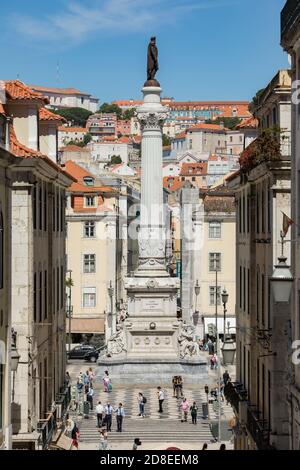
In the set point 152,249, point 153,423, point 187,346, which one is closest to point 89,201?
point 152,249

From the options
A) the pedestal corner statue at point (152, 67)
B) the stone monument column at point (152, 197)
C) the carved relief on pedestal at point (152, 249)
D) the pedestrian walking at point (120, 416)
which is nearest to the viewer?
the pedestrian walking at point (120, 416)

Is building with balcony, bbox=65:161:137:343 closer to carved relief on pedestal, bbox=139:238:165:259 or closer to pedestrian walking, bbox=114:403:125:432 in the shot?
carved relief on pedestal, bbox=139:238:165:259

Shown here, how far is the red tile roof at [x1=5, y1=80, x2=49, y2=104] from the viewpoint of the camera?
1409 inches

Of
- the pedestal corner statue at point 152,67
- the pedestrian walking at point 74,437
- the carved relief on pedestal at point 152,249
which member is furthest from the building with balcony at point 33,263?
the pedestal corner statue at point 152,67

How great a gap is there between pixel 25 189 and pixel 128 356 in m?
30.1

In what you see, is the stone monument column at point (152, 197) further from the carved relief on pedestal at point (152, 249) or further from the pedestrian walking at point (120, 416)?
the pedestrian walking at point (120, 416)

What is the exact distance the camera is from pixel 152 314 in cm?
6306

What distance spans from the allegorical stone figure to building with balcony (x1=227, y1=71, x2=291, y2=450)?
90.1 feet

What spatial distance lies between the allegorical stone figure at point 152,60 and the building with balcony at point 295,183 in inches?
1751

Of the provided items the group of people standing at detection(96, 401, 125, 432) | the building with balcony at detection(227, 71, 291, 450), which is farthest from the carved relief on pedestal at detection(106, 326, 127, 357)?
the building with balcony at detection(227, 71, 291, 450)

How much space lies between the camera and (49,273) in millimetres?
38906

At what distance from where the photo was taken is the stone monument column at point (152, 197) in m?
64.7

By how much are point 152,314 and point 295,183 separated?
1560 inches

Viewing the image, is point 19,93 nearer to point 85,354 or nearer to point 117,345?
point 117,345
